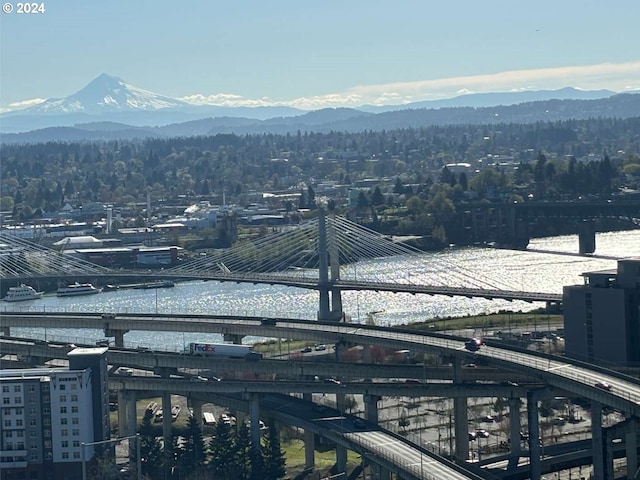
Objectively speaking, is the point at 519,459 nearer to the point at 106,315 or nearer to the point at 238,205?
the point at 106,315

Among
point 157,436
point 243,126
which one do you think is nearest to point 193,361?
point 157,436

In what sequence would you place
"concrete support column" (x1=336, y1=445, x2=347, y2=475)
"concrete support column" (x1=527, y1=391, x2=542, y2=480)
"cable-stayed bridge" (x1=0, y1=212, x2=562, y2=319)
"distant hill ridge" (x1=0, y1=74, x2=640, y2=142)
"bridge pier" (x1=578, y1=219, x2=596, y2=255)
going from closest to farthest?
1. "concrete support column" (x1=527, y1=391, x2=542, y2=480)
2. "concrete support column" (x1=336, y1=445, x2=347, y2=475)
3. "cable-stayed bridge" (x1=0, y1=212, x2=562, y2=319)
4. "bridge pier" (x1=578, y1=219, x2=596, y2=255)
5. "distant hill ridge" (x1=0, y1=74, x2=640, y2=142)

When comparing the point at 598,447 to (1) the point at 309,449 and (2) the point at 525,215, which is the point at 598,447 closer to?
(1) the point at 309,449

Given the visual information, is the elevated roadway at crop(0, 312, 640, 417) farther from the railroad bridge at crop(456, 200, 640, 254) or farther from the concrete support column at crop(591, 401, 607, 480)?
the railroad bridge at crop(456, 200, 640, 254)

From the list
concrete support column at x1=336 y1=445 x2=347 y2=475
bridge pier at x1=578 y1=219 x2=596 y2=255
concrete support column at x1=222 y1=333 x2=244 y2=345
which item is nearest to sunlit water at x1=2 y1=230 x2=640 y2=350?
bridge pier at x1=578 y1=219 x2=596 y2=255

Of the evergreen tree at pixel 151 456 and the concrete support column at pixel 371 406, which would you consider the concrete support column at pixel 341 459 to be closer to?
the concrete support column at pixel 371 406

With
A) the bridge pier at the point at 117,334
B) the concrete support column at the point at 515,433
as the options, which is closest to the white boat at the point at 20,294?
the bridge pier at the point at 117,334

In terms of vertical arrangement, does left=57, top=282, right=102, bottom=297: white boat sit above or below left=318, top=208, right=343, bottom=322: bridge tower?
below

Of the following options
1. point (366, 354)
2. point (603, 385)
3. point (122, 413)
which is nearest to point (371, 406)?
point (603, 385)
